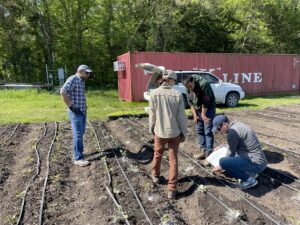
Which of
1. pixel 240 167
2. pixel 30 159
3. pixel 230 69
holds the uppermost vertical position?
pixel 230 69

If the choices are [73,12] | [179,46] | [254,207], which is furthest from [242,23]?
[254,207]

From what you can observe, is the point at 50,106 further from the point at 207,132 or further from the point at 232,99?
the point at 207,132

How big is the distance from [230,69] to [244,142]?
13381mm

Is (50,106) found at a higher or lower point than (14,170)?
higher

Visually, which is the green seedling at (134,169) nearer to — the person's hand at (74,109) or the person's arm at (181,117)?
the person's hand at (74,109)

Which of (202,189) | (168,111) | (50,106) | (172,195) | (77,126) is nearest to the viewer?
(168,111)

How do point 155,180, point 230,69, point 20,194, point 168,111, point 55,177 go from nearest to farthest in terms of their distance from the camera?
1. point 168,111
2. point 20,194
3. point 155,180
4. point 55,177
5. point 230,69

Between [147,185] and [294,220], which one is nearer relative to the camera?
[294,220]

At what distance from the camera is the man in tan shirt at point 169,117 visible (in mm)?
4516

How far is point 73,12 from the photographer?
23.4m

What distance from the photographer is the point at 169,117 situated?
4.56 metres

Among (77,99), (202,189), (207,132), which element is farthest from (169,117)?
(77,99)

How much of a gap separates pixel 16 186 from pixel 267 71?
16355 mm

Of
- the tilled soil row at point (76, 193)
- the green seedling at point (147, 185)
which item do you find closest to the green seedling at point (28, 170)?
the tilled soil row at point (76, 193)
